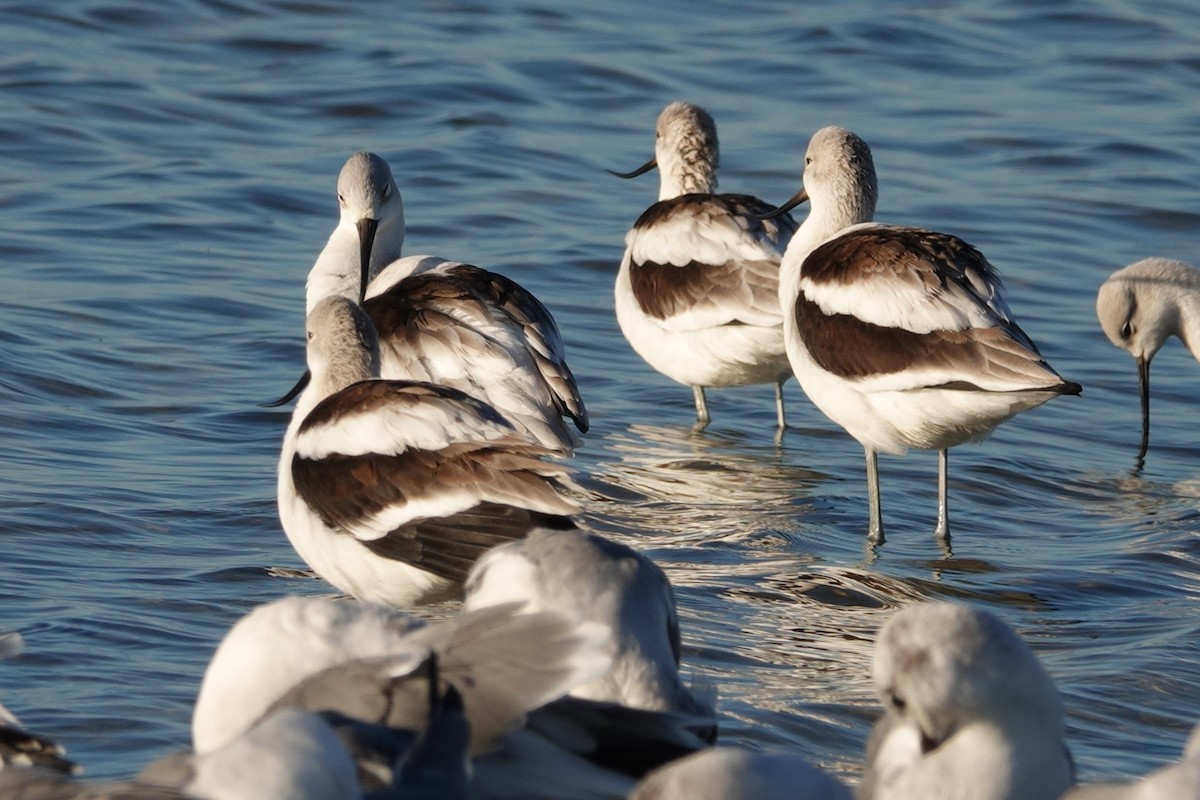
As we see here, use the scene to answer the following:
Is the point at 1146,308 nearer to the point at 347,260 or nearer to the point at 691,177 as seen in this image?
the point at 691,177

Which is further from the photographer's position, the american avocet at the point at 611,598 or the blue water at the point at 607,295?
the blue water at the point at 607,295

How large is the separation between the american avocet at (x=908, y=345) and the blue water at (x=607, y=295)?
461 mm

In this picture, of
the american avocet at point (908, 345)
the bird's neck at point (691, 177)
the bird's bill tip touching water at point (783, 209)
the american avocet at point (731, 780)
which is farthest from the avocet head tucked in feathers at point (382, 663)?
the bird's neck at point (691, 177)

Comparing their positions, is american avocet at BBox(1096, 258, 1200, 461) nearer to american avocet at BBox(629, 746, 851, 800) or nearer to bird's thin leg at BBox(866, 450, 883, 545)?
bird's thin leg at BBox(866, 450, 883, 545)

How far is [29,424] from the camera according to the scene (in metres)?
8.07

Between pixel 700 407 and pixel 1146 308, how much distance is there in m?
2.25

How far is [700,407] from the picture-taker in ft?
30.8

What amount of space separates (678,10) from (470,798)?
15.0m

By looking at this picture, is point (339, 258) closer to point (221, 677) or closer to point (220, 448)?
point (220, 448)

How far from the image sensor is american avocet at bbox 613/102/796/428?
28.8 ft

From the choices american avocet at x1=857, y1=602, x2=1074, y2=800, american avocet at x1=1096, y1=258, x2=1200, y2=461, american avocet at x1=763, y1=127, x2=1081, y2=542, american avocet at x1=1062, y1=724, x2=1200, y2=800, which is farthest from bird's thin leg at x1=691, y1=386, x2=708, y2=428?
american avocet at x1=1062, y1=724, x2=1200, y2=800

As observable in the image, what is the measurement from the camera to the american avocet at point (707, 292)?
877 centimetres

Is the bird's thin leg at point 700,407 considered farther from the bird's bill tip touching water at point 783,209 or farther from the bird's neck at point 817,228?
the bird's neck at point 817,228

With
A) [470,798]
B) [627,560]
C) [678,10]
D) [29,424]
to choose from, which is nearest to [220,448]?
[29,424]
